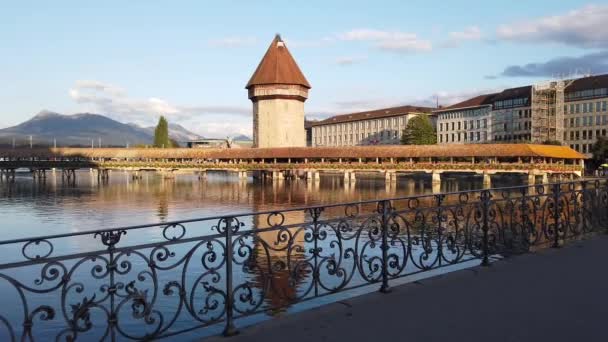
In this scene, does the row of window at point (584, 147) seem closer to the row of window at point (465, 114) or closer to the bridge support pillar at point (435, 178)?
the row of window at point (465, 114)

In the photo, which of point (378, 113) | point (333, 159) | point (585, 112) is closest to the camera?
point (333, 159)

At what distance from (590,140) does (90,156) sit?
68.9 m

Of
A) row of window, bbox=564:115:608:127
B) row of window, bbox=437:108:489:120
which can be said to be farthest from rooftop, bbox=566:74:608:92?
row of window, bbox=437:108:489:120

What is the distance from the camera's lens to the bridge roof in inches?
1829

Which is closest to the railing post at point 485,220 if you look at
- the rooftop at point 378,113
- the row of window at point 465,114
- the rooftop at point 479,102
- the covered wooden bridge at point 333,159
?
the covered wooden bridge at point 333,159

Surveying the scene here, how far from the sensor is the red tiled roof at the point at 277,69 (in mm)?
65625

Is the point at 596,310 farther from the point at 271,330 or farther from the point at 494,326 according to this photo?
the point at 271,330

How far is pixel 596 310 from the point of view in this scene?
4.34 m

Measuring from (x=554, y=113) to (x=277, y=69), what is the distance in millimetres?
40517

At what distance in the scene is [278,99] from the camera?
6581 cm

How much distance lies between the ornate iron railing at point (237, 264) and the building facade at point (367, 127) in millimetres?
82559

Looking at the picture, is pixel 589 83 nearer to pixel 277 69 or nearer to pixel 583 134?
pixel 583 134

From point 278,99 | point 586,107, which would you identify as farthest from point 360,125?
point 586,107

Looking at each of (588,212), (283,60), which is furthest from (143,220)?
(283,60)
